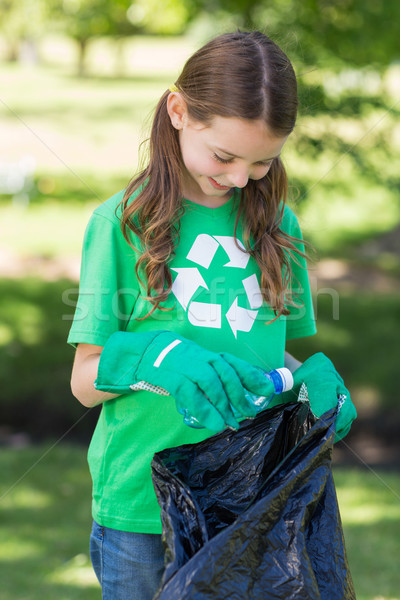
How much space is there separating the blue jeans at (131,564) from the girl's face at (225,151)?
2.50 feet

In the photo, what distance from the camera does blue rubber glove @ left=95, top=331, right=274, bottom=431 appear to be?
126 centimetres

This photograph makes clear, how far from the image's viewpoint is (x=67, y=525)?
375cm

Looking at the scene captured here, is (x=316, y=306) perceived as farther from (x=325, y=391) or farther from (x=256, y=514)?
(x=256, y=514)

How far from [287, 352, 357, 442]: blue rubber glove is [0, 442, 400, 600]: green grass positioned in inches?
74.4

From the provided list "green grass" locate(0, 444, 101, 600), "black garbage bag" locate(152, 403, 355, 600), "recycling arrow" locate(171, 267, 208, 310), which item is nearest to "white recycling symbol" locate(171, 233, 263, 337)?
"recycling arrow" locate(171, 267, 208, 310)

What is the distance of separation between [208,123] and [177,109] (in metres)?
0.12

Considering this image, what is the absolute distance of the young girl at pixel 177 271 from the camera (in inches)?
55.1

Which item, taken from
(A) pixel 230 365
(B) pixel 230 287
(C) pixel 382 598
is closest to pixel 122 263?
(B) pixel 230 287

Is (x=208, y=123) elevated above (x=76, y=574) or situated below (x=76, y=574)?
above

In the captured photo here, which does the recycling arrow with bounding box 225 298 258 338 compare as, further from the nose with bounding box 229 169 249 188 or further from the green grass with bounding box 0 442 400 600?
the green grass with bounding box 0 442 400 600

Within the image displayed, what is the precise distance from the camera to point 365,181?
18.3 feet

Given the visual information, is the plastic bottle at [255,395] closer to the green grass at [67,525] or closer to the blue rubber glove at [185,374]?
the blue rubber glove at [185,374]

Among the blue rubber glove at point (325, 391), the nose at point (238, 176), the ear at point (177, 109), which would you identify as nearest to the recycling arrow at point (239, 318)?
the blue rubber glove at point (325, 391)

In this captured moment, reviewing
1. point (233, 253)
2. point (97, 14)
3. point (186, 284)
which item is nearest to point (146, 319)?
point (186, 284)
